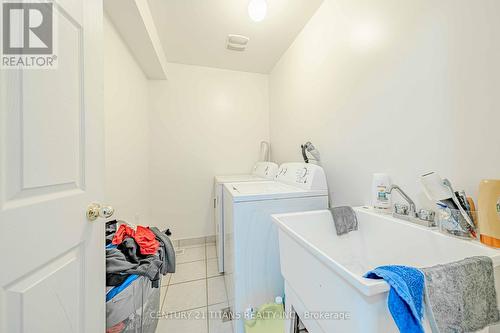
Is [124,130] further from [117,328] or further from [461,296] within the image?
[461,296]

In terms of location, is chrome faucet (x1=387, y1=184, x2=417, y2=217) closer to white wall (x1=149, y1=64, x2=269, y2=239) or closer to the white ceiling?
the white ceiling

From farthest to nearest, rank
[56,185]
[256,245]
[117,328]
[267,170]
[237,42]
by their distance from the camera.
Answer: [267,170] < [237,42] < [256,245] < [117,328] < [56,185]

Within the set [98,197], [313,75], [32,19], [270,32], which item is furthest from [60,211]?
[270,32]

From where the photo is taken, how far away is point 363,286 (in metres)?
0.45

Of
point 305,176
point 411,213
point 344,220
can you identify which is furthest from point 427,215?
point 305,176

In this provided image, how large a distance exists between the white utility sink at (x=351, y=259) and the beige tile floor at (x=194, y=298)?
0.94m

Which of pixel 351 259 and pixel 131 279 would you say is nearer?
pixel 131 279

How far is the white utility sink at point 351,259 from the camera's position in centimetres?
47

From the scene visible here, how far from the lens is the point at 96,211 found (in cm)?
78

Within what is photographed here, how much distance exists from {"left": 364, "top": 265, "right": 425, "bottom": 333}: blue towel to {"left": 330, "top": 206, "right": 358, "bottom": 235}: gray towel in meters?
0.59

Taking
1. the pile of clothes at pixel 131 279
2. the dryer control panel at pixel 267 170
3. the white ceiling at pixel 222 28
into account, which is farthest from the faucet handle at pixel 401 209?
the white ceiling at pixel 222 28

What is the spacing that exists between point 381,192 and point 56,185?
1477 mm

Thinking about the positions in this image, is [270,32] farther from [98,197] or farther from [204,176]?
[98,197]

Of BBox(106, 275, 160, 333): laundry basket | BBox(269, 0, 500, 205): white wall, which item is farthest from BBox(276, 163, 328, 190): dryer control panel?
BBox(106, 275, 160, 333): laundry basket
